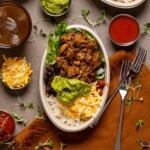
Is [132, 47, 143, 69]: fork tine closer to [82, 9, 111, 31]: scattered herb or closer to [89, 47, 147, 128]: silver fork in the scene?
[89, 47, 147, 128]: silver fork

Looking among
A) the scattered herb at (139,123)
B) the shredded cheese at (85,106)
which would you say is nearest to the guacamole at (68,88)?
the shredded cheese at (85,106)

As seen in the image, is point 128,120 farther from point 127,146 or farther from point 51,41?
point 51,41

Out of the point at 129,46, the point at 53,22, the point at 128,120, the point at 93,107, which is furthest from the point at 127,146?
the point at 53,22

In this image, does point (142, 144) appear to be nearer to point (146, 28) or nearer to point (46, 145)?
point (46, 145)

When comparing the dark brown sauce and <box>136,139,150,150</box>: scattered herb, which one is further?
<box>136,139,150,150</box>: scattered herb

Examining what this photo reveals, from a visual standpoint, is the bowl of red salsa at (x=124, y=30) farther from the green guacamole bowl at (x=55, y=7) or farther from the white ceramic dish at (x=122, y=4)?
the green guacamole bowl at (x=55, y=7)

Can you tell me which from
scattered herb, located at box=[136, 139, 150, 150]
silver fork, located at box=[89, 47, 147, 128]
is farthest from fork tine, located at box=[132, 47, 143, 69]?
scattered herb, located at box=[136, 139, 150, 150]
